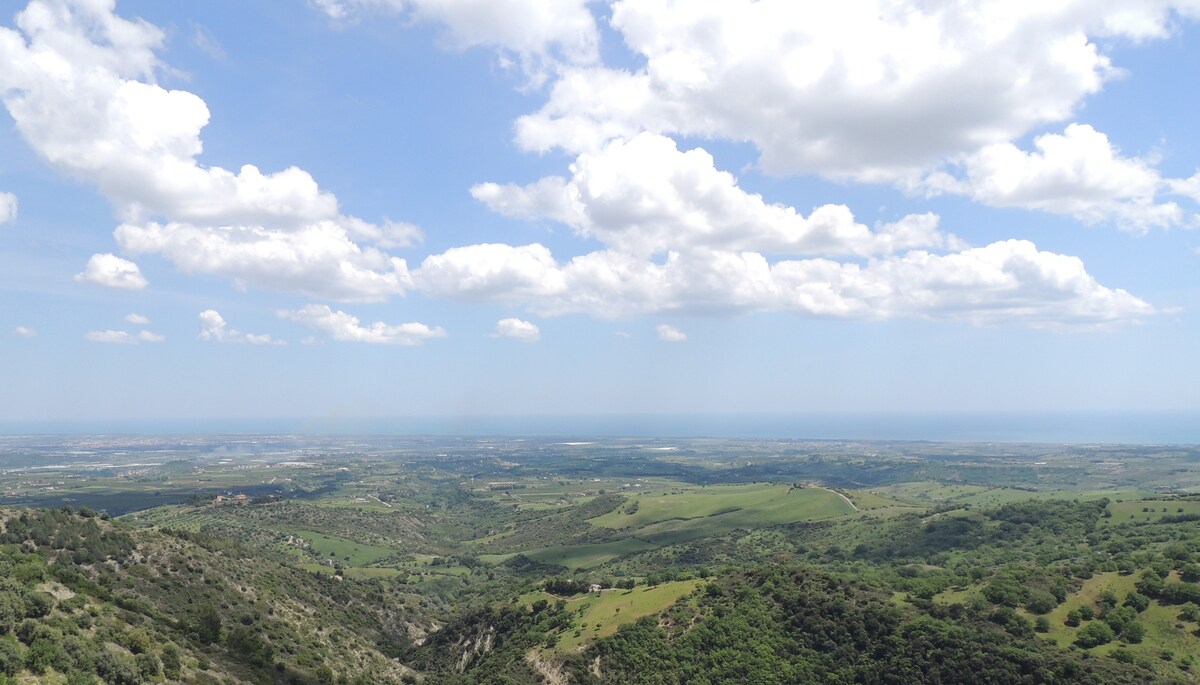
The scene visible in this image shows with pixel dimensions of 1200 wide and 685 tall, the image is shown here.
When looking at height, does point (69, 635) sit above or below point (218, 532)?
above

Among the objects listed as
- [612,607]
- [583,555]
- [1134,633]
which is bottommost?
[583,555]

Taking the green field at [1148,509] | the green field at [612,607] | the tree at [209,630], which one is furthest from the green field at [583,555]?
the tree at [209,630]

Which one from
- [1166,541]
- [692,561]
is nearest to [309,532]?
[692,561]

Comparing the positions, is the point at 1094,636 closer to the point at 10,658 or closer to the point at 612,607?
the point at 612,607

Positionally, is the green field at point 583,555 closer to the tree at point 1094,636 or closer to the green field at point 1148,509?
the green field at point 1148,509

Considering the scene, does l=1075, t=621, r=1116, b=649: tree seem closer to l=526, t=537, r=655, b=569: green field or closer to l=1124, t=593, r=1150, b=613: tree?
l=1124, t=593, r=1150, b=613: tree

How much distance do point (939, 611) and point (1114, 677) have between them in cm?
1773

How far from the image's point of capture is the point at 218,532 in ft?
543

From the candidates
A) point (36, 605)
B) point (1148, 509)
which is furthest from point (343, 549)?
point (1148, 509)

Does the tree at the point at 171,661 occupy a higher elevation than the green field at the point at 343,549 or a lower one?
higher

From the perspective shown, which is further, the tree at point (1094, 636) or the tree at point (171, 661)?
the tree at point (1094, 636)

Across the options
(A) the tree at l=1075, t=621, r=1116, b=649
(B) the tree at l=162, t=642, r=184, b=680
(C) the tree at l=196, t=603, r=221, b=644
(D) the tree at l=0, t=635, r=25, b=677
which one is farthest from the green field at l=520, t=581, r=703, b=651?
(D) the tree at l=0, t=635, r=25, b=677

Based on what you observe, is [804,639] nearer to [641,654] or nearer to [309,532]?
[641,654]

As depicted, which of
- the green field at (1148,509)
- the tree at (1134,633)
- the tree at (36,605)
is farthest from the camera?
the green field at (1148,509)
